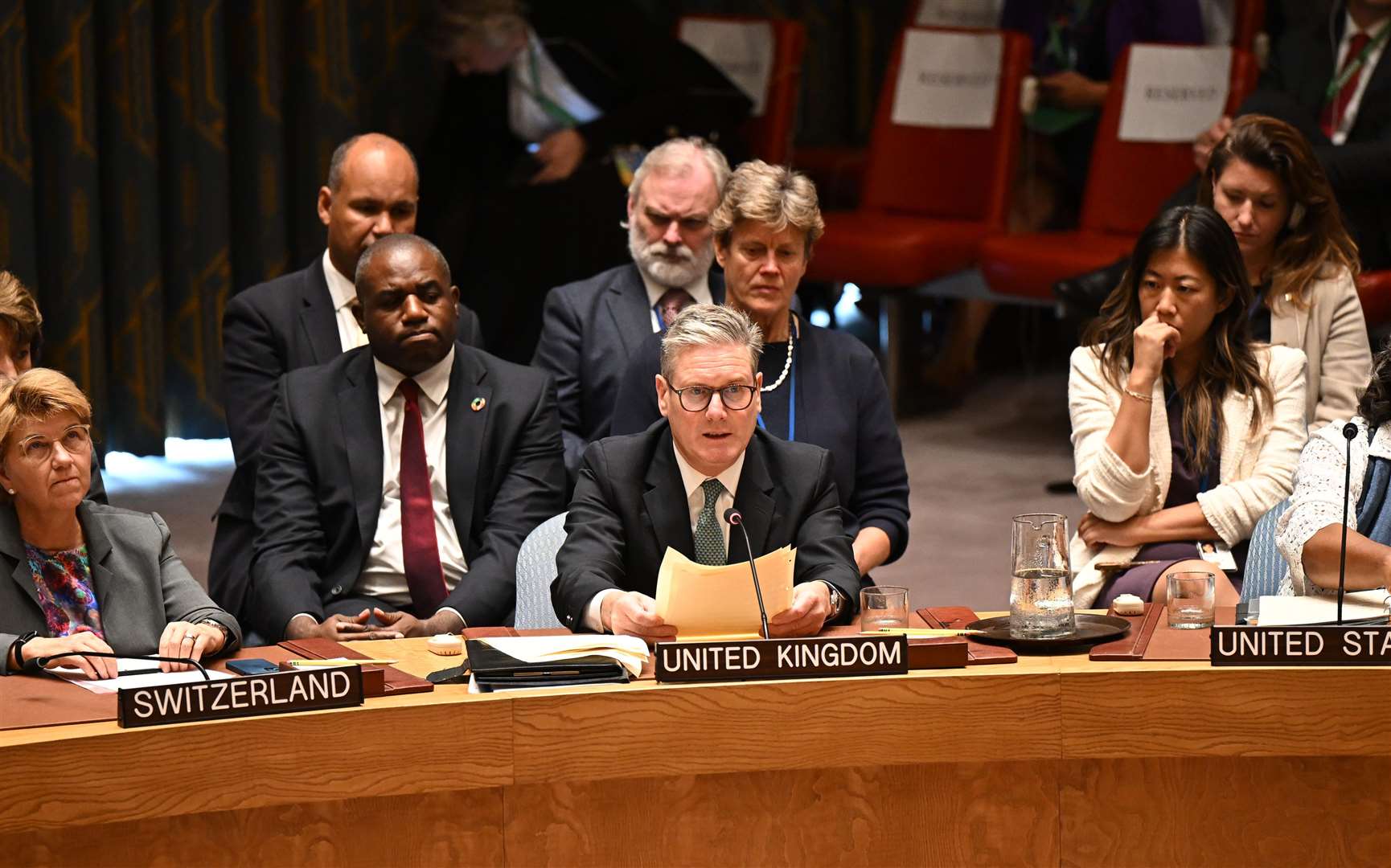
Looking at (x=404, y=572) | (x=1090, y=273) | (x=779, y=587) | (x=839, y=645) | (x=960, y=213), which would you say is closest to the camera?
(x=839, y=645)

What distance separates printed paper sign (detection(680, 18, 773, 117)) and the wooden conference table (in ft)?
15.5

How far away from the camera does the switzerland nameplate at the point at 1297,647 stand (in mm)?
2465

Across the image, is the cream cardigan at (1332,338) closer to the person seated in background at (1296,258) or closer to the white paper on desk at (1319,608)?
the person seated in background at (1296,258)

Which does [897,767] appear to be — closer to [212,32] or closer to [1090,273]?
[1090,273]

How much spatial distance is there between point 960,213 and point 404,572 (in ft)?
13.1

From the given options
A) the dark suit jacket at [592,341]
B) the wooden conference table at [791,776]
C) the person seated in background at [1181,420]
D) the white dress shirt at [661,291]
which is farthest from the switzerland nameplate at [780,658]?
the white dress shirt at [661,291]

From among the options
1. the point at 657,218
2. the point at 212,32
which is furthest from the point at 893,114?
the point at 657,218

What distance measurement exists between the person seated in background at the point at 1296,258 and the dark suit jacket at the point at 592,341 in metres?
1.10

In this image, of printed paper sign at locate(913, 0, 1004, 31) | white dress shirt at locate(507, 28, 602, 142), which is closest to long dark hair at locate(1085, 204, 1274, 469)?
white dress shirt at locate(507, 28, 602, 142)

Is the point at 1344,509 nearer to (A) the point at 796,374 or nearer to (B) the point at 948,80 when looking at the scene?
(A) the point at 796,374

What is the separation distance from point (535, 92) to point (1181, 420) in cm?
328

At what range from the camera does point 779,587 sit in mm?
2621

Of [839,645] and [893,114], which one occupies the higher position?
[893,114]

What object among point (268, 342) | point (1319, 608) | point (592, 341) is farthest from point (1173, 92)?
point (1319, 608)
